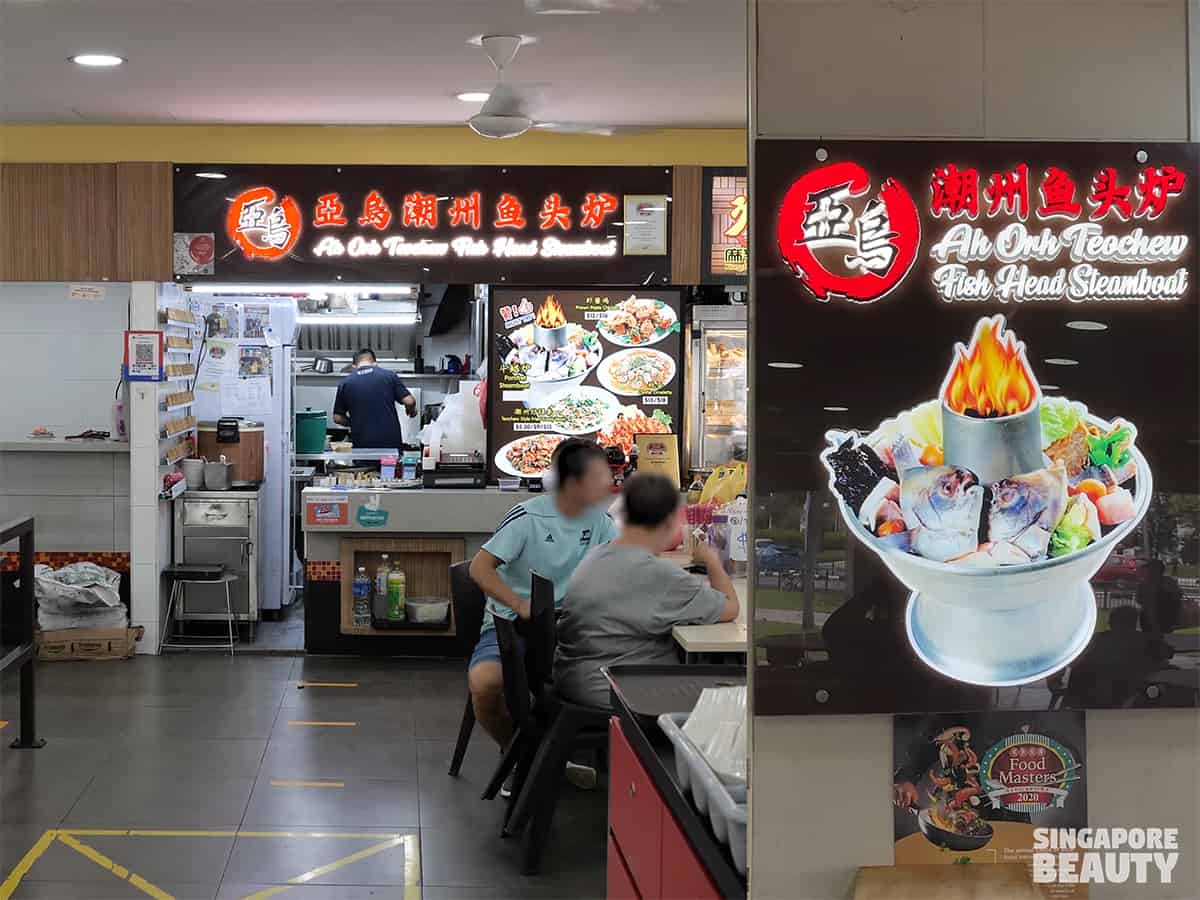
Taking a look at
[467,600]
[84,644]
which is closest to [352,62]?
[467,600]

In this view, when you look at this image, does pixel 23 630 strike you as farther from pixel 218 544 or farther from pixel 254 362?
pixel 254 362

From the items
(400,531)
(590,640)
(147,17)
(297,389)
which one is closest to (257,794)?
(590,640)

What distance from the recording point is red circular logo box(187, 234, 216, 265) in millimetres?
7527

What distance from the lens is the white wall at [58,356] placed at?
7977mm

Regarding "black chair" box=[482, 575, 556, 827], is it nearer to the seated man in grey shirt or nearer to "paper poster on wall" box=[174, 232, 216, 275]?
the seated man in grey shirt

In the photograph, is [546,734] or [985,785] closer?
[985,785]

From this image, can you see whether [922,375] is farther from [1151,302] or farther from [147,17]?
[147,17]

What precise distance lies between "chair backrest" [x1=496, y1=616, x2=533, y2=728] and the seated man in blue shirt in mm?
420

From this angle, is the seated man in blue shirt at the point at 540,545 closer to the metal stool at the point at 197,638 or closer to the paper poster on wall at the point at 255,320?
the metal stool at the point at 197,638

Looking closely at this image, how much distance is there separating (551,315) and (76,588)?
2.99 m

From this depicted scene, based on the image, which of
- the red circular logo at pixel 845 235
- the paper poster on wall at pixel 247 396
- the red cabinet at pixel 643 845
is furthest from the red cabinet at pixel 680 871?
the paper poster on wall at pixel 247 396

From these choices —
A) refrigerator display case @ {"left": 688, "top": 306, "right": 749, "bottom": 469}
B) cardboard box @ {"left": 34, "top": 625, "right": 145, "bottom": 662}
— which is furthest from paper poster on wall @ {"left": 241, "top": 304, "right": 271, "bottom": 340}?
refrigerator display case @ {"left": 688, "top": 306, "right": 749, "bottom": 469}

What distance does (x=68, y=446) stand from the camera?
24.9 feet

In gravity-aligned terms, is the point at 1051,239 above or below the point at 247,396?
above
